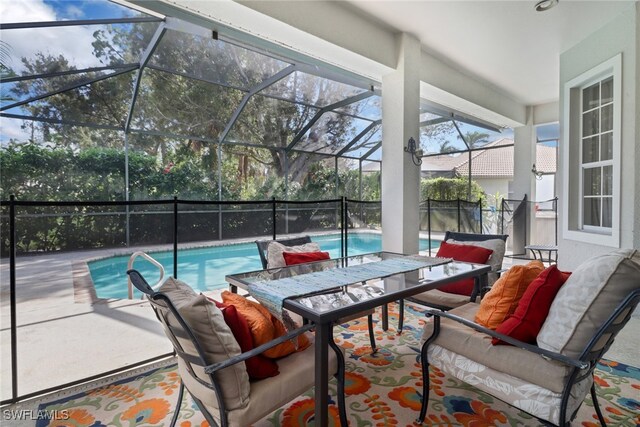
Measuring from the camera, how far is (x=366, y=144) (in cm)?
926

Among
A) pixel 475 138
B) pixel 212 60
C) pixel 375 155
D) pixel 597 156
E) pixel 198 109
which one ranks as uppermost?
pixel 212 60

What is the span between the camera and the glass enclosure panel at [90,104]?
→ 602cm

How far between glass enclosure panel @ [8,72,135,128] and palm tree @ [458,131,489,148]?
7.70 meters

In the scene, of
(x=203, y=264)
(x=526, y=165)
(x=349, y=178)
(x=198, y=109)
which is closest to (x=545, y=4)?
(x=526, y=165)

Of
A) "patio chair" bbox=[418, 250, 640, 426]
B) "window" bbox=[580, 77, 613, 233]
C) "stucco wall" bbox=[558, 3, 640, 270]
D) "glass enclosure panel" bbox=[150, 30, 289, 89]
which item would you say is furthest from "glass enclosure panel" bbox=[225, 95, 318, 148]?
"patio chair" bbox=[418, 250, 640, 426]

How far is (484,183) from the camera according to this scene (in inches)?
411

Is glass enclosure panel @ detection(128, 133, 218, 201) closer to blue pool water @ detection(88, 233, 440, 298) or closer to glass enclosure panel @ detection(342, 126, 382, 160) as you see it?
blue pool water @ detection(88, 233, 440, 298)

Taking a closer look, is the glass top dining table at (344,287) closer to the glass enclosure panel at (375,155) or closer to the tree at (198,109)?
the tree at (198,109)

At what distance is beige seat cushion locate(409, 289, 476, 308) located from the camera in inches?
104

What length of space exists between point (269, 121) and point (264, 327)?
21.9ft

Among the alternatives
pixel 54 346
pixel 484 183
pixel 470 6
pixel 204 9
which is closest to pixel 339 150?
pixel 484 183

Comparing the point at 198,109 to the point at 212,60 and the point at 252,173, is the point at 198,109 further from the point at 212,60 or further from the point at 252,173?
the point at 252,173

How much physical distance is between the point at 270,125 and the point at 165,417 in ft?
22.2

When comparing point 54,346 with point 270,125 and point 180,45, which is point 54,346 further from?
point 270,125
